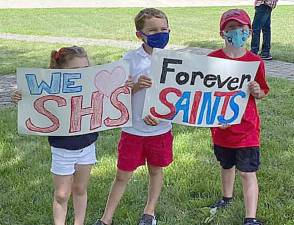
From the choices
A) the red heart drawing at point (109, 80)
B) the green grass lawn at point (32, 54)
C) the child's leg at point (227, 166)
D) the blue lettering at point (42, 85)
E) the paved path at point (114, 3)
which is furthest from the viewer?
the paved path at point (114, 3)

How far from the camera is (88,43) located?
12680mm

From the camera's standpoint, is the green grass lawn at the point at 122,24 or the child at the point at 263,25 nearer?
the child at the point at 263,25

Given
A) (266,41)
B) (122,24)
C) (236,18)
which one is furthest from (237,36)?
(122,24)

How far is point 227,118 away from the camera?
3750 millimetres

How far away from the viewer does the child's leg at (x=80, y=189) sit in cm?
353

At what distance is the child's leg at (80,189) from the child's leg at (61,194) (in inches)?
2.2

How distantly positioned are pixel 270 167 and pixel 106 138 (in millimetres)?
1723

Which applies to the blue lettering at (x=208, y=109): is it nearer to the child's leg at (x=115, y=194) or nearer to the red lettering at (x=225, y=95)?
the red lettering at (x=225, y=95)

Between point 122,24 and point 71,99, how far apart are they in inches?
515

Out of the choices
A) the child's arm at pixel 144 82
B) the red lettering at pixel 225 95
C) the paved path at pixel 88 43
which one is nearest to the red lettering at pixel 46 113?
the child's arm at pixel 144 82

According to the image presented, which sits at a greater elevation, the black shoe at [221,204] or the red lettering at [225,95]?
the red lettering at [225,95]

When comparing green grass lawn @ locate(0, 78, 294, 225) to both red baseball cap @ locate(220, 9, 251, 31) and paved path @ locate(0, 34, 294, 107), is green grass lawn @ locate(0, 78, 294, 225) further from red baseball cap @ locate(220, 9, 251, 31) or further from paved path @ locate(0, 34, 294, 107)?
paved path @ locate(0, 34, 294, 107)

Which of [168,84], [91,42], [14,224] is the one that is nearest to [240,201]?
[168,84]

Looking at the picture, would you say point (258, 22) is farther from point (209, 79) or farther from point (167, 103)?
point (167, 103)
